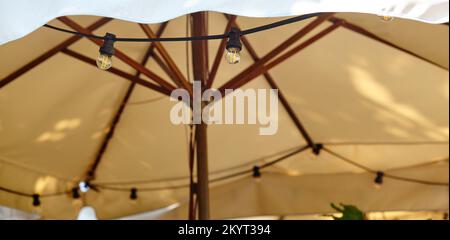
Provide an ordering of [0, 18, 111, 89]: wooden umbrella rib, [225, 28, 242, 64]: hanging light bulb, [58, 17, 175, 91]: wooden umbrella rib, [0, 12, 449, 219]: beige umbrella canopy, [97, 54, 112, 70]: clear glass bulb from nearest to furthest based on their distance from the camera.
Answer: [225, 28, 242, 64]: hanging light bulb, [97, 54, 112, 70]: clear glass bulb, [58, 17, 175, 91]: wooden umbrella rib, [0, 18, 111, 89]: wooden umbrella rib, [0, 12, 449, 219]: beige umbrella canopy

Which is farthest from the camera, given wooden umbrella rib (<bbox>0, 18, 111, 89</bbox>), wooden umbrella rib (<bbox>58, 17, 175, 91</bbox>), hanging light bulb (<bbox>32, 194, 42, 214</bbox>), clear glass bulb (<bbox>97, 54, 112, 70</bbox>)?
hanging light bulb (<bbox>32, 194, 42, 214</bbox>)

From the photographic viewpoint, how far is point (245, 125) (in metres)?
4.03

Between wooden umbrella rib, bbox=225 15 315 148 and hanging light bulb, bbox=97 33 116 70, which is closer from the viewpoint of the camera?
hanging light bulb, bbox=97 33 116 70

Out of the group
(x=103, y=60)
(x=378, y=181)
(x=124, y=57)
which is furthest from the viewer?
(x=378, y=181)

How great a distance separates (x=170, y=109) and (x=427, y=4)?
266 centimetres

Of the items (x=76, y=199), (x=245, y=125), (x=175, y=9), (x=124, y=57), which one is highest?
(x=245, y=125)

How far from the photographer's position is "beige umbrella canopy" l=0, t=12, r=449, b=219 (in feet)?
10.7

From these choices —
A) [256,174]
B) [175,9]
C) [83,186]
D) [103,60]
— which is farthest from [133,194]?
[175,9]

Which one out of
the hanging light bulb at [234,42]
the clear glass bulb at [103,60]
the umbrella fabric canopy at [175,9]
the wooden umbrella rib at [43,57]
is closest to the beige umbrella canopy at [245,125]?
the wooden umbrella rib at [43,57]

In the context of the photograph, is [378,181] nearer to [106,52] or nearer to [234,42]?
[234,42]

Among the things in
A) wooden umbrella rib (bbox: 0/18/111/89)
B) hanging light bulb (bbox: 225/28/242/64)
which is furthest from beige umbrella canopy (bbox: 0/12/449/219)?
hanging light bulb (bbox: 225/28/242/64)

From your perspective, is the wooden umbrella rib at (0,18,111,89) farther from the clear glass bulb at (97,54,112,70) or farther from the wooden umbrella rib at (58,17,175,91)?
the clear glass bulb at (97,54,112,70)

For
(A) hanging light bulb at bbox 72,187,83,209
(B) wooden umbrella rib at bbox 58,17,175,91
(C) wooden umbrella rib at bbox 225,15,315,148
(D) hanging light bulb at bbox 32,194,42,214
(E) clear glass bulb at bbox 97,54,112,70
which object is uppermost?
(C) wooden umbrella rib at bbox 225,15,315,148

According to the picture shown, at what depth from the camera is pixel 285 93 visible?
3.92m
